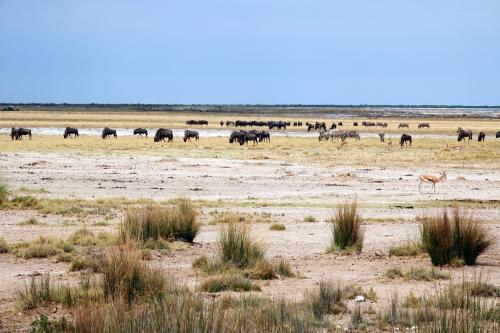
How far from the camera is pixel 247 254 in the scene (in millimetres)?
11539

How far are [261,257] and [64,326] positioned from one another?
5259 millimetres

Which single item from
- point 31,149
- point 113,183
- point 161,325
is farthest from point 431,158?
point 161,325

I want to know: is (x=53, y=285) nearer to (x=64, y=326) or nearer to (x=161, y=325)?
(x=64, y=326)

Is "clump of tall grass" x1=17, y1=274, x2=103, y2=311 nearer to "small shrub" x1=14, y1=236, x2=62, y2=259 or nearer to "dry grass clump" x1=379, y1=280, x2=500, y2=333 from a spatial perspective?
"small shrub" x1=14, y1=236, x2=62, y2=259

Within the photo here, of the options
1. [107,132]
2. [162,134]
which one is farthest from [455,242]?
[107,132]

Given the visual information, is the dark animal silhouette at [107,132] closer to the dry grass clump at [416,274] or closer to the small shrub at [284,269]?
the small shrub at [284,269]

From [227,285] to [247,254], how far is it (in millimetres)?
1515

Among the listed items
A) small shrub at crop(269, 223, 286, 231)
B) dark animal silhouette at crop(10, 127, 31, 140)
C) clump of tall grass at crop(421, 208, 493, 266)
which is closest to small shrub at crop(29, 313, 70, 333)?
clump of tall grass at crop(421, 208, 493, 266)

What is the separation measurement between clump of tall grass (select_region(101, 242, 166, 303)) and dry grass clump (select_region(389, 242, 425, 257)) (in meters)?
5.52

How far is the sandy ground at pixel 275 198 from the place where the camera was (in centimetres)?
1149

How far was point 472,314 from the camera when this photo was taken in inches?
255

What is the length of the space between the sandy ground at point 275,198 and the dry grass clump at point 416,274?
0.72 feet

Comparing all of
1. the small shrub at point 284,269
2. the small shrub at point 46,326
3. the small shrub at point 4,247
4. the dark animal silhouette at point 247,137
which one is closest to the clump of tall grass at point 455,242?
the small shrub at point 284,269

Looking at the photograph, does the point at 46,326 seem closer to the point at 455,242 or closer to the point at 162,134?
the point at 455,242
